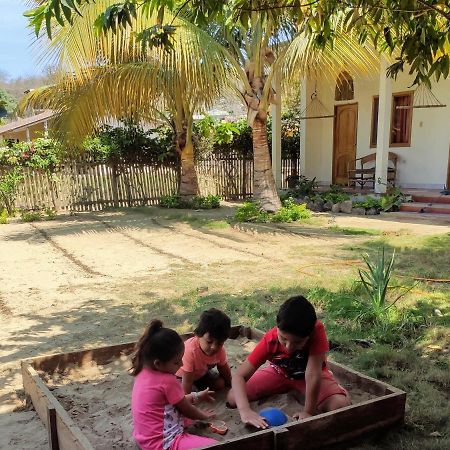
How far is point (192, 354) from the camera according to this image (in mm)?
3180

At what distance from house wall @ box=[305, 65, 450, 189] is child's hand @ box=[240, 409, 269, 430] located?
36.7ft

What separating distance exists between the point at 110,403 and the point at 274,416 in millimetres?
1137

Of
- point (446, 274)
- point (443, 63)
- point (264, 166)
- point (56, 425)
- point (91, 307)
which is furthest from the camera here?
point (264, 166)

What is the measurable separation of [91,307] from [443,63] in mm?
4257

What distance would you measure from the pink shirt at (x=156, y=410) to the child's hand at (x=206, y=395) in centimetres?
58

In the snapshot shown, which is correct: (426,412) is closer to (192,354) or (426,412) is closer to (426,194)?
(192,354)

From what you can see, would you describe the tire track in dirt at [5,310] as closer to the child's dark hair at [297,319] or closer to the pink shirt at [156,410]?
the pink shirt at [156,410]

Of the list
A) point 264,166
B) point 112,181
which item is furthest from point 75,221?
point 264,166

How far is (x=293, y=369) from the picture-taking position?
312cm

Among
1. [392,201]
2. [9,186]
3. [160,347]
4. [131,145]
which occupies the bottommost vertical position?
[392,201]

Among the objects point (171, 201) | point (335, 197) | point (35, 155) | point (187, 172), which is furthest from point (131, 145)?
point (335, 197)

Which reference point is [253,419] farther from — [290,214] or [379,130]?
[379,130]

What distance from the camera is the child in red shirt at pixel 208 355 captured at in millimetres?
3010

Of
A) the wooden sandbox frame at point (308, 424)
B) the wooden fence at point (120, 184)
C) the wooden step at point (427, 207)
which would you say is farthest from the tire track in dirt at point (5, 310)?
the wooden step at point (427, 207)
